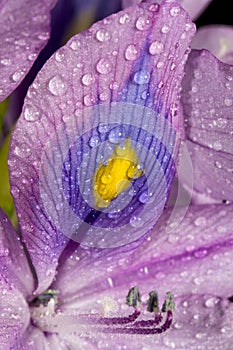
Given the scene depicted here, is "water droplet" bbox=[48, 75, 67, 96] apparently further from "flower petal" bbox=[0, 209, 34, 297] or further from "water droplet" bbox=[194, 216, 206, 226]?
"water droplet" bbox=[194, 216, 206, 226]

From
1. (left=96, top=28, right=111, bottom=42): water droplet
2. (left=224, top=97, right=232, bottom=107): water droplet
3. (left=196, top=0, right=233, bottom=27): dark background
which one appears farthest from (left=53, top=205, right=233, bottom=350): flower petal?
(left=196, top=0, right=233, bottom=27): dark background

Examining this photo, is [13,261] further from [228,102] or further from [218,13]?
[218,13]

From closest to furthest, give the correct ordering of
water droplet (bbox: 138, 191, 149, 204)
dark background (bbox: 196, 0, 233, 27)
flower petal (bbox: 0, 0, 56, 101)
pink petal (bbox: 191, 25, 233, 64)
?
flower petal (bbox: 0, 0, 56, 101), water droplet (bbox: 138, 191, 149, 204), pink petal (bbox: 191, 25, 233, 64), dark background (bbox: 196, 0, 233, 27)

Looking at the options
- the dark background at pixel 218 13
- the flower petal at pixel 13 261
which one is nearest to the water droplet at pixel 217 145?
the flower petal at pixel 13 261

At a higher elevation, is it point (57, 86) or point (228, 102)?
point (228, 102)

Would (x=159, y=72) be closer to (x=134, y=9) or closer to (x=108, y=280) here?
(x=134, y=9)

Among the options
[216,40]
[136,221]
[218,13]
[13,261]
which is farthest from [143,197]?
[218,13]

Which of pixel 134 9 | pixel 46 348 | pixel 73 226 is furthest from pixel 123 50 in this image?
pixel 46 348
